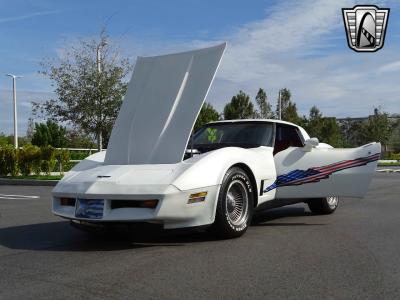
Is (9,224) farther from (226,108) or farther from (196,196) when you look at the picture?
(226,108)

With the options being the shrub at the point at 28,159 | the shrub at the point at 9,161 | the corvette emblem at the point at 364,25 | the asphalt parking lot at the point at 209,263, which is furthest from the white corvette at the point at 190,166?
the shrub at the point at 9,161

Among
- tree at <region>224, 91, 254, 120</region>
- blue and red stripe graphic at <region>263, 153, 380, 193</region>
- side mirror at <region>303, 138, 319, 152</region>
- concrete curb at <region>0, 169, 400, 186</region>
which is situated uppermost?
tree at <region>224, 91, 254, 120</region>

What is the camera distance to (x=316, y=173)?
273 inches

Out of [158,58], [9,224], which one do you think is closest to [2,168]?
Answer: [9,224]

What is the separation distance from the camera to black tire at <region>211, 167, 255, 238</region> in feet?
18.3

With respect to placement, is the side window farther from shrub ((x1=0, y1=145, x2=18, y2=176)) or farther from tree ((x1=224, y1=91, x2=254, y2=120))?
tree ((x1=224, y1=91, x2=254, y2=120))

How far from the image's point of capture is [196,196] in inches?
207

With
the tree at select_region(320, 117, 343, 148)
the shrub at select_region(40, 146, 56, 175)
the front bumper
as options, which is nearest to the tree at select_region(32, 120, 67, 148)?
the shrub at select_region(40, 146, 56, 175)

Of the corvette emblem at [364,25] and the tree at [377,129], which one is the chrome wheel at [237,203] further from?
the tree at [377,129]

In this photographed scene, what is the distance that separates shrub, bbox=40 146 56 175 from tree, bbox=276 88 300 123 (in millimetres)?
24182

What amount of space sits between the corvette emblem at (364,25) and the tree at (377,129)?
38.8m

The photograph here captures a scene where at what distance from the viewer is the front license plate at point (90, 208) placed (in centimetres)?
520

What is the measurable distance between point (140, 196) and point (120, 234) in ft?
4.46

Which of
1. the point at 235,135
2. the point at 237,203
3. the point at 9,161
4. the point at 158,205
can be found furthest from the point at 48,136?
the point at 158,205
